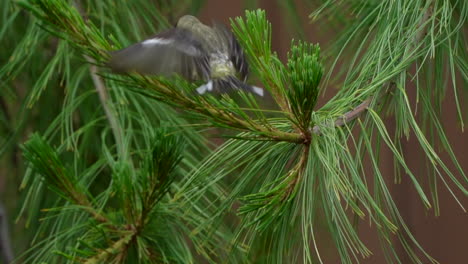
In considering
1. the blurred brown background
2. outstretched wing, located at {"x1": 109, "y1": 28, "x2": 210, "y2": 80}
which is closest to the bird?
outstretched wing, located at {"x1": 109, "y1": 28, "x2": 210, "y2": 80}

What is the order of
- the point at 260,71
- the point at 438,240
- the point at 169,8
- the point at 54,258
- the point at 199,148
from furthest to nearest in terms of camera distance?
the point at 438,240
the point at 169,8
the point at 199,148
the point at 54,258
the point at 260,71

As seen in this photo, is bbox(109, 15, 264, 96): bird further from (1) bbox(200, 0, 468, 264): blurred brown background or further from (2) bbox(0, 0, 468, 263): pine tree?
(1) bbox(200, 0, 468, 264): blurred brown background

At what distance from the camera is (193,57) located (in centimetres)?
80

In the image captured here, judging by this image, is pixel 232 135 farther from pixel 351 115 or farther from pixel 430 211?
pixel 430 211

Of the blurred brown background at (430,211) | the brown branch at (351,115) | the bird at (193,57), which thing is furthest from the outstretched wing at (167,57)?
the blurred brown background at (430,211)

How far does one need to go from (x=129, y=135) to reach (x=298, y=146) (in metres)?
0.30

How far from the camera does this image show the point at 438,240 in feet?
4.65

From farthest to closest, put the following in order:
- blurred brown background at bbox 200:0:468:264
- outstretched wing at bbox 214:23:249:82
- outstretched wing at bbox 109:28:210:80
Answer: blurred brown background at bbox 200:0:468:264 → outstretched wing at bbox 214:23:249:82 → outstretched wing at bbox 109:28:210:80

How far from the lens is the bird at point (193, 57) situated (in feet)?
2.11

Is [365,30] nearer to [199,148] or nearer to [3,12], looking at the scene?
[199,148]

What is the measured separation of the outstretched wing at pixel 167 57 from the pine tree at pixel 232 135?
0.4 inches

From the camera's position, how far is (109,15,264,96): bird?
0.64 metres

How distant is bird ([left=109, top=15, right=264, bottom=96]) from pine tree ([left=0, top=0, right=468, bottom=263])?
0.01 meters

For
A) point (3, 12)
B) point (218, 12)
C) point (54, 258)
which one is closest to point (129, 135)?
point (54, 258)
